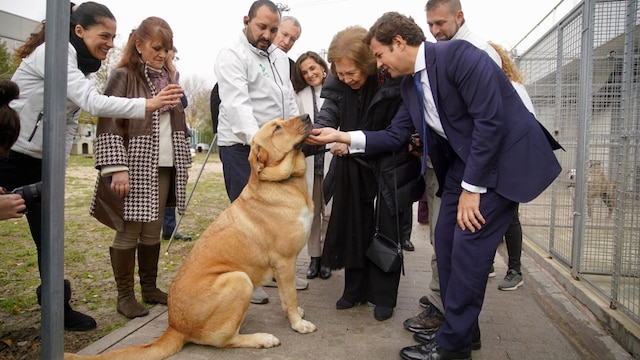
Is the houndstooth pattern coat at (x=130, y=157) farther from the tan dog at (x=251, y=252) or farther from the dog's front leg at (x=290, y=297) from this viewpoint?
the dog's front leg at (x=290, y=297)

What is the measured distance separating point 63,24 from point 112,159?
139 centimetres

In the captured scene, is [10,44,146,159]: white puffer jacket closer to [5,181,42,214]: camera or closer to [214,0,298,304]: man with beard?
[5,181,42,214]: camera

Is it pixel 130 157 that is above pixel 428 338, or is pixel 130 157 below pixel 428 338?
above

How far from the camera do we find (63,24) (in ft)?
7.04

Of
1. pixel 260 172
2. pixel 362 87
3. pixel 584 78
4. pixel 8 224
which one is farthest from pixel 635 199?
pixel 8 224

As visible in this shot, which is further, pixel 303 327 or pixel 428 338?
pixel 303 327

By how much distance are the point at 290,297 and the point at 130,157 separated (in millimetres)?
1676

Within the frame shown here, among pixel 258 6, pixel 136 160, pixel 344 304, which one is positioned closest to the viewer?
pixel 136 160

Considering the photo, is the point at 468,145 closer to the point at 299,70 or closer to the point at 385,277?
the point at 385,277

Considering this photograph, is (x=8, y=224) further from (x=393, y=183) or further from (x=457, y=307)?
(x=457, y=307)

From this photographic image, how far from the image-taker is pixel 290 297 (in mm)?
3402

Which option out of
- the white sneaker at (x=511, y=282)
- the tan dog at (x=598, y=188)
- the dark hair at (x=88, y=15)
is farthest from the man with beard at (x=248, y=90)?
the tan dog at (x=598, y=188)

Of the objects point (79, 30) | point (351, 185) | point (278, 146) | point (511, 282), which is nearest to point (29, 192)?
point (79, 30)

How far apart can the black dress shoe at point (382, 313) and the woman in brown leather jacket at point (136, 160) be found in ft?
6.32
